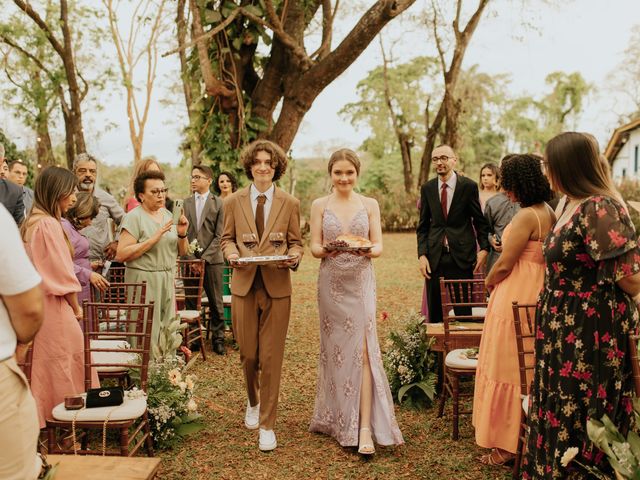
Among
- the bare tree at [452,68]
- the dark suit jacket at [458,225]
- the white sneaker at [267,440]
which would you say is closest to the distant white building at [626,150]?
the bare tree at [452,68]

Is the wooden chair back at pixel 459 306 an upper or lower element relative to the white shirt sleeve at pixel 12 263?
lower

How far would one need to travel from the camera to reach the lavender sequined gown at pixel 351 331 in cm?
440

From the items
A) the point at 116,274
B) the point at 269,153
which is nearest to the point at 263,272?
the point at 269,153

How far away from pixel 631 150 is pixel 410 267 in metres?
24.6

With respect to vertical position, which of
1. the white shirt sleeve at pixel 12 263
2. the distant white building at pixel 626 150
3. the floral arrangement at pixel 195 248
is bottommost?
the floral arrangement at pixel 195 248


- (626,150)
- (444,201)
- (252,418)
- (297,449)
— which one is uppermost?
(626,150)

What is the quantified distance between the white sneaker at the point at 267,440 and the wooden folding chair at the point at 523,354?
1.73 m

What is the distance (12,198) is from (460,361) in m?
5.03

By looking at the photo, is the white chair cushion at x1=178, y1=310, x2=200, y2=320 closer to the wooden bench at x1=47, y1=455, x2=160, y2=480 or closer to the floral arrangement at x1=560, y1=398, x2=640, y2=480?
the wooden bench at x1=47, y1=455, x2=160, y2=480

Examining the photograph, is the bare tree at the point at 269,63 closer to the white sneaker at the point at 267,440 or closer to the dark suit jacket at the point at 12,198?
the dark suit jacket at the point at 12,198

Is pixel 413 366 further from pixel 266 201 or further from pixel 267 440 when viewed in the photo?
pixel 266 201

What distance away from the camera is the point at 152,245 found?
5.05 metres

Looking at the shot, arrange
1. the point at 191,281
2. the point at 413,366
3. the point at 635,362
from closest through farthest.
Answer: the point at 635,362, the point at 413,366, the point at 191,281

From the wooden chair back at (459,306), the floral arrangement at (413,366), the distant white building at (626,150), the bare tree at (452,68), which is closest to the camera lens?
the wooden chair back at (459,306)
